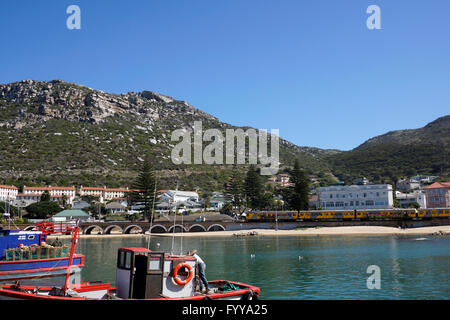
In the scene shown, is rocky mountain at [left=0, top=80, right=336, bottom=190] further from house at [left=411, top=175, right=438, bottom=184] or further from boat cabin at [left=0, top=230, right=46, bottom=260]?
boat cabin at [left=0, top=230, right=46, bottom=260]

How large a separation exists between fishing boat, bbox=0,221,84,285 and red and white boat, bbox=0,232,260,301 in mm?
11128

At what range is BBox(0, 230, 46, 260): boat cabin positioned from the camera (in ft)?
89.4

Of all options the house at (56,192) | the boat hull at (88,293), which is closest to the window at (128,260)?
the boat hull at (88,293)

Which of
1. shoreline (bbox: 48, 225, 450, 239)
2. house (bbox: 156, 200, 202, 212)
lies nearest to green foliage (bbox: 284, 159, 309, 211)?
shoreline (bbox: 48, 225, 450, 239)

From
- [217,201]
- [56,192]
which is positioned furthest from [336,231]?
[56,192]

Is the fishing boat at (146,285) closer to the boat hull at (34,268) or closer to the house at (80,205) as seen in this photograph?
the boat hull at (34,268)

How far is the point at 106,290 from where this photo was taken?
16.2 m

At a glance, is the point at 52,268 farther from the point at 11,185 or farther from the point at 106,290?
the point at 11,185

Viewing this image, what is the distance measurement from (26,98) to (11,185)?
7459cm

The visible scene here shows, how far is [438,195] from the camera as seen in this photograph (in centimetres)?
11731

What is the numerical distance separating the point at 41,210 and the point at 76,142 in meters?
59.3

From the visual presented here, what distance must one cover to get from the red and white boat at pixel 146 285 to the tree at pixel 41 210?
96993 mm

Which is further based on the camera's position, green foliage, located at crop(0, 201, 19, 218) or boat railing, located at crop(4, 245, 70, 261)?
green foliage, located at crop(0, 201, 19, 218)
